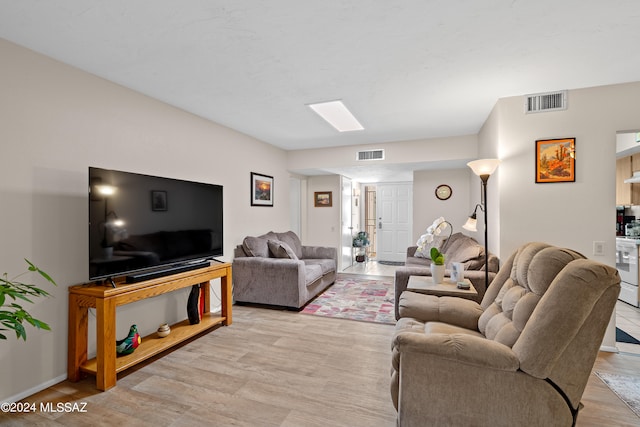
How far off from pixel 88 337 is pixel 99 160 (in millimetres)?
1456

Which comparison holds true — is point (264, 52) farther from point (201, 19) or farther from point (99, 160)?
point (99, 160)

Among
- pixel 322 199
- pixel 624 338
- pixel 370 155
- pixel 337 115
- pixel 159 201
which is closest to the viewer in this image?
pixel 159 201

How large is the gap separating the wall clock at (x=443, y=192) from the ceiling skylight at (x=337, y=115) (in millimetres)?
2402

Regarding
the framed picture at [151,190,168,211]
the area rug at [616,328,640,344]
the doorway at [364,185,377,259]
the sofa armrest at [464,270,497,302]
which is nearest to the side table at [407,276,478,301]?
the sofa armrest at [464,270,497,302]

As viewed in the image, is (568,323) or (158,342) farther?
(158,342)

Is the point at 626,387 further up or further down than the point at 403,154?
further down

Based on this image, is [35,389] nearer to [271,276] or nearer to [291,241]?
[271,276]

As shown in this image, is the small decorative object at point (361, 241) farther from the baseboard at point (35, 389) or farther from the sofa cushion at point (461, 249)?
the baseboard at point (35, 389)

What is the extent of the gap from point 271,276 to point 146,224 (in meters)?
1.73

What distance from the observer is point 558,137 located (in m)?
2.81

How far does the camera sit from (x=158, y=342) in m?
2.63

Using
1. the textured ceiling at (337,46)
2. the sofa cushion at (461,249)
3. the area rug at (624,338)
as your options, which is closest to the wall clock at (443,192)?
the sofa cushion at (461,249)

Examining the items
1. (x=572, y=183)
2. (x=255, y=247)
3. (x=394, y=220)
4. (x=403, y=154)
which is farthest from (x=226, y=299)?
(x=394, y=220)

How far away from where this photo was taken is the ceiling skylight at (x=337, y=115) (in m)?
3.27
